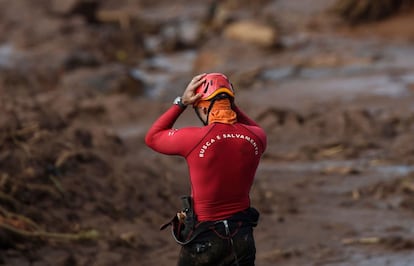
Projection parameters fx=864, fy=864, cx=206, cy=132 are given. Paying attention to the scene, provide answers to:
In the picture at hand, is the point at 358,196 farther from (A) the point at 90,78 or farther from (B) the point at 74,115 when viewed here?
(A) the point at 90,78

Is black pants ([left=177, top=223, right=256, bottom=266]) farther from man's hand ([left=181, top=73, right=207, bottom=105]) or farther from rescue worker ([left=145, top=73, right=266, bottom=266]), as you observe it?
man's hand ([left=181, top=73, right=207, bottom=105])

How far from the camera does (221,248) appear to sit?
4.34 meters

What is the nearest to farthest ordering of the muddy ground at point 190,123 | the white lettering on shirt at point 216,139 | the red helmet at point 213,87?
the white lettering on shirt at point 216,139 → the red helmet at point 213,87 → the muddy ground at point 190,123

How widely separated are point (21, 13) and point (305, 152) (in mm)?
15200

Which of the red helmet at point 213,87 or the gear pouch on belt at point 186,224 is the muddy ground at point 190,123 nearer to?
the gear pouch on belt at point 186,224

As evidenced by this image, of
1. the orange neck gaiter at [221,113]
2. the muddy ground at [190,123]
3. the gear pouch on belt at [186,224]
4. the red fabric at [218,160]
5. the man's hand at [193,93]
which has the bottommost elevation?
the muddy ground at [190,123]

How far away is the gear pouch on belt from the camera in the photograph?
436 cm

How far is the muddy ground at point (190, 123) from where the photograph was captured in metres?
7.33

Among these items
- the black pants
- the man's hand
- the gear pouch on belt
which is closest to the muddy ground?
the gear pouch on belt

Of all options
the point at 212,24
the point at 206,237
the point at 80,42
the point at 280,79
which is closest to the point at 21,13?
the point at 80,42

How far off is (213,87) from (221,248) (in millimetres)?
811

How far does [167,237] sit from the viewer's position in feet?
25.3

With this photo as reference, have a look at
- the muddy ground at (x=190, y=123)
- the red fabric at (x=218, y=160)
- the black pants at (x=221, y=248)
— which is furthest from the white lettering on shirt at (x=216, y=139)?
the muddy ground at (x=190, y=123)

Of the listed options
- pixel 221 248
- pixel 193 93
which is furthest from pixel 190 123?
pixel 221 248
